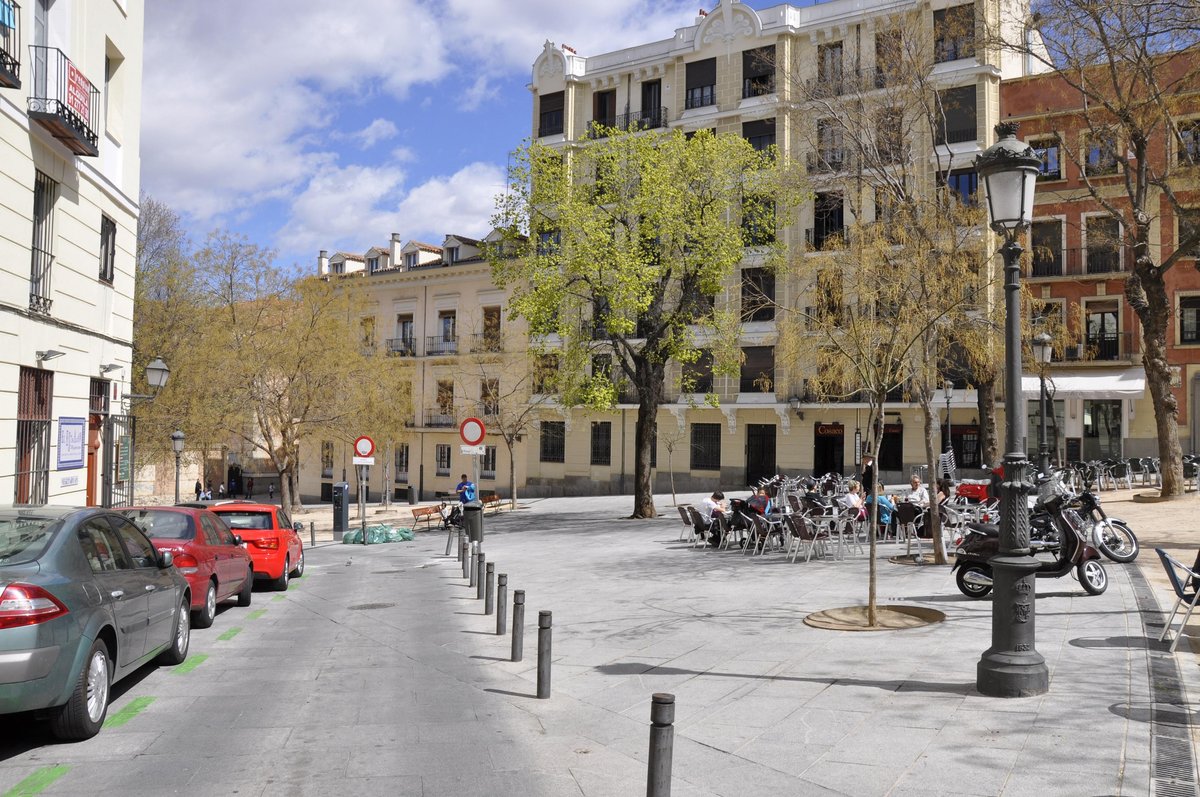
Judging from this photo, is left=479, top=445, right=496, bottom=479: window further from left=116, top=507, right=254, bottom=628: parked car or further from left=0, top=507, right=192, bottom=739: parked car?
left=0, top=507, right=192, bottom=739: parked car

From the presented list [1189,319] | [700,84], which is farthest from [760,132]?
[1189,319]

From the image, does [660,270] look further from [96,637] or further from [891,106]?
[96,637]

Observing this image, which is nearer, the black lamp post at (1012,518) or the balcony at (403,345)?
the black lamp post at (1012,518)

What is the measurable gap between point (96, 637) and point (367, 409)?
3130cm

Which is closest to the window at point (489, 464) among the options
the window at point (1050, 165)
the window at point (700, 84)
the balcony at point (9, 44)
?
the window at point (700, 84)

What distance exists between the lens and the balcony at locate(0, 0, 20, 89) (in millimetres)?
12000

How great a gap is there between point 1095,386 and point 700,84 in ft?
68.2

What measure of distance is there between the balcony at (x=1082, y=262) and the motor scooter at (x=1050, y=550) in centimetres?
2547

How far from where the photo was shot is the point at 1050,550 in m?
11.4

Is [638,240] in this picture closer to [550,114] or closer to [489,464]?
[550,114]

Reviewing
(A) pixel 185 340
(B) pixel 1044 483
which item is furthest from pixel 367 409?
(B) pixel 1044 483

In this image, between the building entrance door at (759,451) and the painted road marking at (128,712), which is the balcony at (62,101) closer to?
the painted road marking at (128,712)

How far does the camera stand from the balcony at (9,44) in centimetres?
1200

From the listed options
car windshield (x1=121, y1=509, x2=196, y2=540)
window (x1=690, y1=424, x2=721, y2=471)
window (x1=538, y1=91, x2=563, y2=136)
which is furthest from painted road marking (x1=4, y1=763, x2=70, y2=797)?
window (x1=538, y1=91, x2=563, y2=136)
